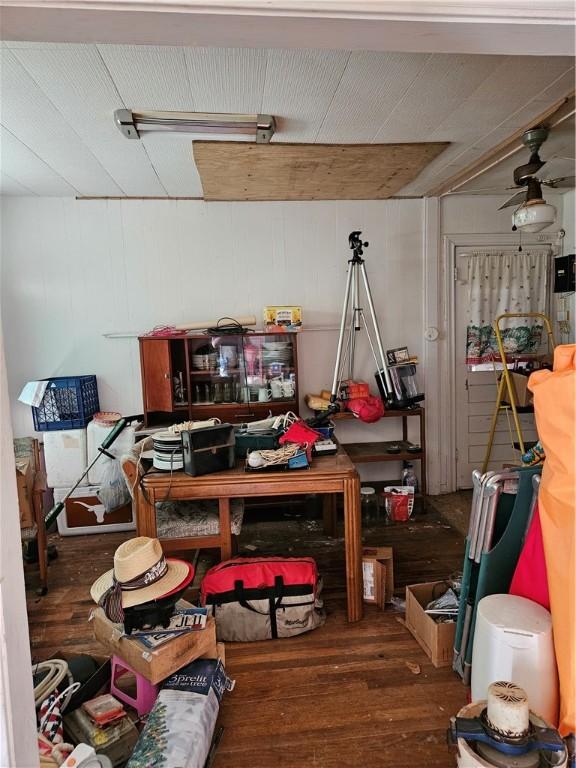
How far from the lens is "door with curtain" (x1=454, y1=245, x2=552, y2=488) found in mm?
3934

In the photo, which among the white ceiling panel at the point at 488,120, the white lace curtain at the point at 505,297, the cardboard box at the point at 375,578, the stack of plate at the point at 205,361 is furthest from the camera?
the white lace curtain at the point at 505,297

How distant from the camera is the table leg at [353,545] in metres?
2.28

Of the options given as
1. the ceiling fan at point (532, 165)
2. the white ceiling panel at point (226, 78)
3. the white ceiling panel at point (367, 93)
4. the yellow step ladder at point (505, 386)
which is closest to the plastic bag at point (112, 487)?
the white ceiling panel at point (226, 78)

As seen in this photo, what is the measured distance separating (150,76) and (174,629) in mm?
2205

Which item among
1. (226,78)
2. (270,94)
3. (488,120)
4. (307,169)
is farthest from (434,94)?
(307,169)

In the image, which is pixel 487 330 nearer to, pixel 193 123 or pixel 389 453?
pixel 389 453

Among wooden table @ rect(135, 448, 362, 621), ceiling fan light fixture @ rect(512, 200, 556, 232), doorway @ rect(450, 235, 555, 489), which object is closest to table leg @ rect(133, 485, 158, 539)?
wooden table @ rect(135, 448, 362, 621)

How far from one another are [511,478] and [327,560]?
59.5 inches

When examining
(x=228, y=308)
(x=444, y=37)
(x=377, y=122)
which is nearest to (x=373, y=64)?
(x=377, y=122)

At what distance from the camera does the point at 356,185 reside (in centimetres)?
341

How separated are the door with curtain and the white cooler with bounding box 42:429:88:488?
307 centimetres

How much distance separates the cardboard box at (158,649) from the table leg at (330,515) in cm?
150

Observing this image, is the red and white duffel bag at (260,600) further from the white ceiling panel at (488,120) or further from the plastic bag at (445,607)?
the white ceiling panel at (488,120)

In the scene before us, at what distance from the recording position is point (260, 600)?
2189 mm
